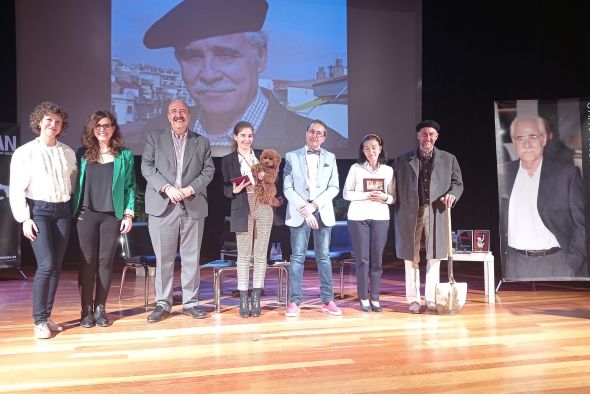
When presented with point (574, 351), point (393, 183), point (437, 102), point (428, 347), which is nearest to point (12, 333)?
point (428, 347)

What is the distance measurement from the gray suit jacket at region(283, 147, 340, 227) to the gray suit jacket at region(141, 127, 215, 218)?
622mm

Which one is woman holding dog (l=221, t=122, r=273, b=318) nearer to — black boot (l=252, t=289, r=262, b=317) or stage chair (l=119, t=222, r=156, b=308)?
black boot (l=252, t=289, r=262, b=317)

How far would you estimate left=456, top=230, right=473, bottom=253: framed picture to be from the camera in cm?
522

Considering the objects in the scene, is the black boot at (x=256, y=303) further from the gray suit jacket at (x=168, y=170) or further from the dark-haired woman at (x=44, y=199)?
the dark-haired woman at (x=44, y=199)

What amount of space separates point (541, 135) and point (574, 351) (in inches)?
108

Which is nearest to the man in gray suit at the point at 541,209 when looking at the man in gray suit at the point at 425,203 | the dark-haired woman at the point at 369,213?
the man in gray suit at the point at 425,203

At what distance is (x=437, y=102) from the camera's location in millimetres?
8102

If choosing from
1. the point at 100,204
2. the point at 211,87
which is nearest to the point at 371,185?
the point at 100,204

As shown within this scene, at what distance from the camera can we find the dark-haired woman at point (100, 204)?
3.72 metres

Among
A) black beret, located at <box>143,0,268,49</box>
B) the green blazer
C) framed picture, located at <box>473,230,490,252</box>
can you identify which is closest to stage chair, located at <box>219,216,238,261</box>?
the green blazer

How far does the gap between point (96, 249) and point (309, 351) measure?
1.64m

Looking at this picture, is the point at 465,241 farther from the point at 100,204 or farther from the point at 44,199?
the point at 44,199

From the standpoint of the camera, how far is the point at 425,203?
4.44 metres

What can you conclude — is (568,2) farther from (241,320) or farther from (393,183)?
(241,320)
